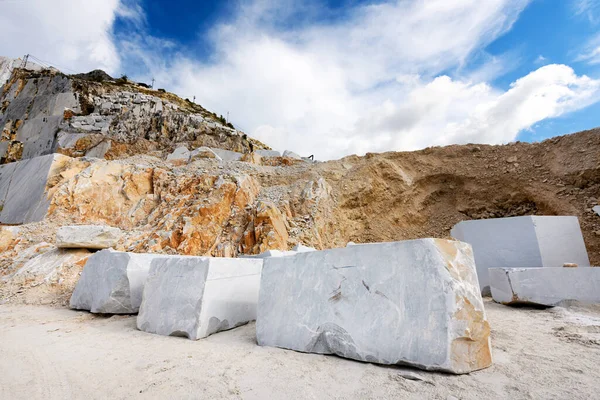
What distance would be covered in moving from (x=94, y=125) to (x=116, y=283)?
19194mm

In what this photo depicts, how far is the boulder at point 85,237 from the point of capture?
648 cm

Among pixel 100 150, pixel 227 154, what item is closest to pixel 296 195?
pixel 227 154

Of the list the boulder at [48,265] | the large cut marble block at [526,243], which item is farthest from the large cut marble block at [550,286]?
the boulder at [48,265]

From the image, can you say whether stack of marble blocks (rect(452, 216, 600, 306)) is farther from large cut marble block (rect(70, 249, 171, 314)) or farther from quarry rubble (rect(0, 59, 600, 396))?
large cut marble block (rect(70, 249, 171, 314))

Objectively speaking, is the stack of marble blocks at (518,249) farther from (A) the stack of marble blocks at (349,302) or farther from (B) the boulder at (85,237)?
(B) the boulder at (85,237)

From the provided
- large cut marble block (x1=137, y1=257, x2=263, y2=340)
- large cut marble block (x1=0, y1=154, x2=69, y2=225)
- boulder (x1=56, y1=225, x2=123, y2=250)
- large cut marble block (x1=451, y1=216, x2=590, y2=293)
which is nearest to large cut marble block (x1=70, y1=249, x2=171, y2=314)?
large cut marble block (x1=137, y1=257, x2=263, y2=340)

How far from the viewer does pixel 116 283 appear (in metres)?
4.02

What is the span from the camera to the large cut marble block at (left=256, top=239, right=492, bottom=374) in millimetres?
1842

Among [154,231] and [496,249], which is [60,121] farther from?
[496,249]

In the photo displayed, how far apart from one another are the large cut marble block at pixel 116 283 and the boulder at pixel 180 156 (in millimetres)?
9310

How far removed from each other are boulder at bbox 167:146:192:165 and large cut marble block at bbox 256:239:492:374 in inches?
469

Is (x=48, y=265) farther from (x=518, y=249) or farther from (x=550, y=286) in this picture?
(x=518, y=249)

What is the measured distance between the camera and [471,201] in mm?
11711

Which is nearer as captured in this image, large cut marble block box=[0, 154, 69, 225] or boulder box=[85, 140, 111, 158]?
large cut marble block box=[0, 154, 69, 225]
